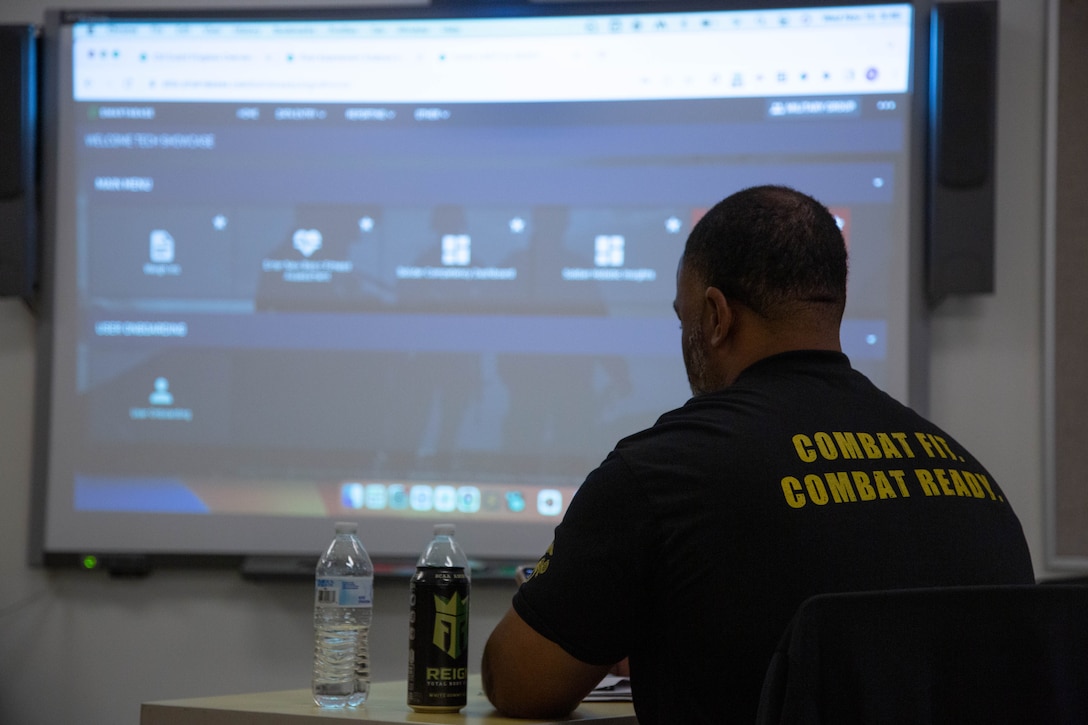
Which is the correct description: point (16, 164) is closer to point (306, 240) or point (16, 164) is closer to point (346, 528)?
point (306, 240)

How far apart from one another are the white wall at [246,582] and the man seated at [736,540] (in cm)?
164

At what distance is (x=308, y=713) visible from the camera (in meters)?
1.21

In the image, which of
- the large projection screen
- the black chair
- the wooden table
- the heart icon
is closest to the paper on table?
the wooden table

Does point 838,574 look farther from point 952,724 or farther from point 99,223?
point 99,223

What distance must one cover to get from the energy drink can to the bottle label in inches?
8.3

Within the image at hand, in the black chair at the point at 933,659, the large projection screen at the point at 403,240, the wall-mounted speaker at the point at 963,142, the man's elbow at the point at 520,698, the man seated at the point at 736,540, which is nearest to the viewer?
the black chair at the point at 933,659

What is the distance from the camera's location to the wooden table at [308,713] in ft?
3.90

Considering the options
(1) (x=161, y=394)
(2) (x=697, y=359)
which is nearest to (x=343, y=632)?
(2) (x=697, y=359)

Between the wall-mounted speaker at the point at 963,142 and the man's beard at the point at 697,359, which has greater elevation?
the wall-mounted speaker at the point at 963,142

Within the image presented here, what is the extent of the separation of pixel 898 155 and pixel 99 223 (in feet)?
7.22

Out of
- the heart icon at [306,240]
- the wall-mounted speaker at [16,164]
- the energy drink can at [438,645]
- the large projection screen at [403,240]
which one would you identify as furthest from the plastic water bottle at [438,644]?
the wall-mounted speaker at [16,164]

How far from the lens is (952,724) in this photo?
2.87ft

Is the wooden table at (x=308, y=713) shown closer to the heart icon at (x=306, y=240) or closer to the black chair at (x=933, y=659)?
the black chair at (x=933, y=659)

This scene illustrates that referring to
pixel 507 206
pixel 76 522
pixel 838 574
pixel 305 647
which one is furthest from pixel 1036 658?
pixel 76 522
